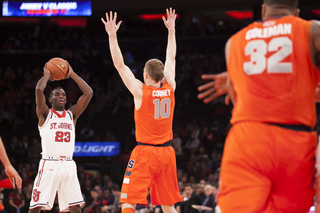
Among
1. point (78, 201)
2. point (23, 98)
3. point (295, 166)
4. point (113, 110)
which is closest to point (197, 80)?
point (113, 110)

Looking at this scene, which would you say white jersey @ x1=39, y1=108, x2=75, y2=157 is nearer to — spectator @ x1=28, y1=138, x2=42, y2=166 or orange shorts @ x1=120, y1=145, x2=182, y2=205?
orange shorts @ x1=120, y1=145, x2=182, y2=205

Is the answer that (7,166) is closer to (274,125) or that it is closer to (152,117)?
(152,117)

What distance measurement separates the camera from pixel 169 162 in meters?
5.16

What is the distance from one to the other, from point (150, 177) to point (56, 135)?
1.67 meters

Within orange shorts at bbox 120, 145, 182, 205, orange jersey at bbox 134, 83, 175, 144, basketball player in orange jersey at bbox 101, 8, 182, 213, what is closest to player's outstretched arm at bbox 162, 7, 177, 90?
basketball player in orange jersey at bbox 101, 8, 182, 213

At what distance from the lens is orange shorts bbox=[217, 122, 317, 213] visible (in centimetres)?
248

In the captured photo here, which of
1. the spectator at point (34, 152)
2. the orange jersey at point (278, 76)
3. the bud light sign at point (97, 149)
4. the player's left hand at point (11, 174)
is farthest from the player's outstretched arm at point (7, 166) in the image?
the bud light sign at point (97, 149)

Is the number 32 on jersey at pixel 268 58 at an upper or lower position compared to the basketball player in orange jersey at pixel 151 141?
upper

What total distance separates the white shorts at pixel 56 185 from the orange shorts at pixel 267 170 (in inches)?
142

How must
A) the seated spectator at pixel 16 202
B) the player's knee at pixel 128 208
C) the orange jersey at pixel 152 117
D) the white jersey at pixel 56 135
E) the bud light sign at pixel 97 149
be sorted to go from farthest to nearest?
the bud light sign at pixel 97 149, the seated spectator at pixel 16 202, the white jersey at pixel 56 135, the orange jersey at pixel 152 117, the player's knee at pixel 128 208

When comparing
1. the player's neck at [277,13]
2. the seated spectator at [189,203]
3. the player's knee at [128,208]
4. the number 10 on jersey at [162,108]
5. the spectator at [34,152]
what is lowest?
the seated spectator at [189,203]

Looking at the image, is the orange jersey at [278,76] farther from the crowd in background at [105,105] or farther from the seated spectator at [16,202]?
the seated spectator at [16,202]

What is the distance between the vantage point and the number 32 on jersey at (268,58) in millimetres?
2564

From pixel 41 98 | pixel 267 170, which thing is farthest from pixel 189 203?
pixel 267 170
